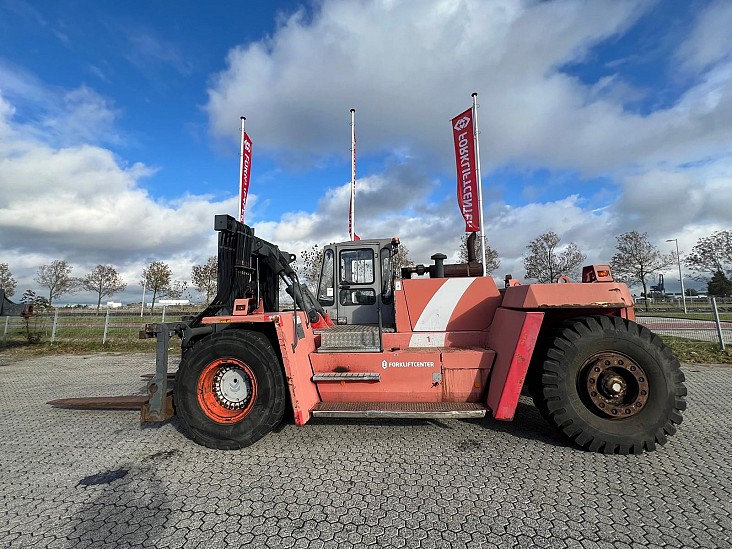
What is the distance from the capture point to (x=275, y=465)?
3666 millimetres

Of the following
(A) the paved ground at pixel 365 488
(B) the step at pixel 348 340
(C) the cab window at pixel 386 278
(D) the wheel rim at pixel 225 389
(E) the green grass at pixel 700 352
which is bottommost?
(A) the paved ground at pixel 365 488

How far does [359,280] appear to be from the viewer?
5547 millimetres

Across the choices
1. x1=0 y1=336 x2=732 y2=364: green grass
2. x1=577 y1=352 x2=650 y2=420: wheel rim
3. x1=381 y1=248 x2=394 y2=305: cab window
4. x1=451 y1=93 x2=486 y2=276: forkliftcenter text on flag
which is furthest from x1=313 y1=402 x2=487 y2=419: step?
x1=0 y1=336 x2=732 y2=364: green grass

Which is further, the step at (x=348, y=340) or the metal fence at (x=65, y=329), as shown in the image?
the metal fence at (x=65, y=329)

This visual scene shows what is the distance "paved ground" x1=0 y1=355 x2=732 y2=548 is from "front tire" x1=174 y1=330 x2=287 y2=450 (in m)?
0.22

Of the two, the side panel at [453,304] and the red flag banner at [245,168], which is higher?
→ the red flag banner at [245,168]

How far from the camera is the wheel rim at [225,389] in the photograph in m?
4.21

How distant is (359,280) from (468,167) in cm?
804

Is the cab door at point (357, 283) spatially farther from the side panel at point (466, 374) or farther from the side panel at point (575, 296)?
the side panel at point (575, 296)

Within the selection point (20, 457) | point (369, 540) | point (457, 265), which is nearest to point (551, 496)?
point (369, 540)

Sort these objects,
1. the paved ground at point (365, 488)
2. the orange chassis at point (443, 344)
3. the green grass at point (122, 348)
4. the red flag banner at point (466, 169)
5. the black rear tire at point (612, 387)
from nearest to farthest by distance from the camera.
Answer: the paved ground at point (365, 488), the black rear tire at point (612, 387), the orange chassis at point (443, 344), the green grass at point (122, 348), the red flag banner at point (466, 169)

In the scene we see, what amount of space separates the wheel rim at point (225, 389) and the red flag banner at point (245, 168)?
7.59 m

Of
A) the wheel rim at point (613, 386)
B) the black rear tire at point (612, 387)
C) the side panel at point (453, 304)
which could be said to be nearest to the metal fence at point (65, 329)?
the side panel at point (453, 304)

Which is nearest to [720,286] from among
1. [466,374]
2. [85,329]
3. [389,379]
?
[466,374]
